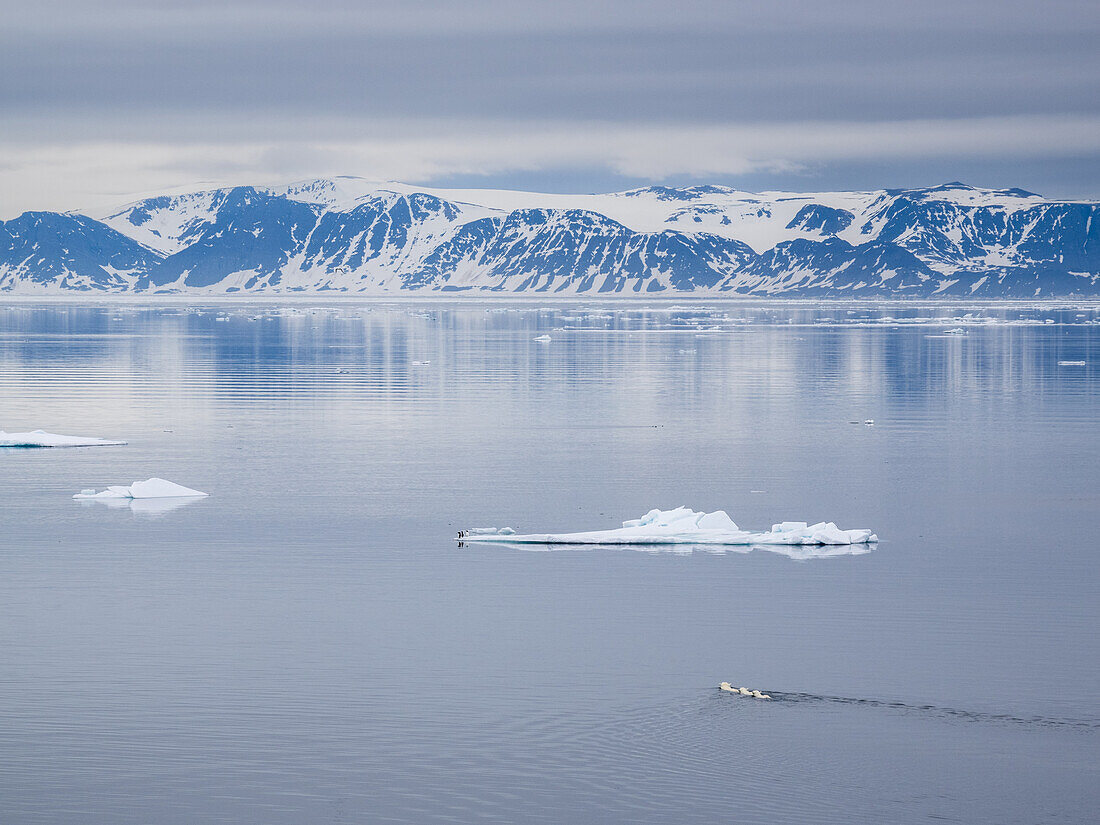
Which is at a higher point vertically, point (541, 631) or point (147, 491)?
point (147, 491)

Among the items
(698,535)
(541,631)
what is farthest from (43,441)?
(541,631)

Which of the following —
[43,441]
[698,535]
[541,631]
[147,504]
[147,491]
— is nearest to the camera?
[541,631]

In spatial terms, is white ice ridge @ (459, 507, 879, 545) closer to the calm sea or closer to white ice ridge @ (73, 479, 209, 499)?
the calm sea

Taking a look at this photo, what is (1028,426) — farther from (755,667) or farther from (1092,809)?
(1092,809)

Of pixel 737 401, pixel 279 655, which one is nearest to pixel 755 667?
pixel 279 655

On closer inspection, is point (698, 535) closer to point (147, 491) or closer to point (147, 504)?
point (147, 504)

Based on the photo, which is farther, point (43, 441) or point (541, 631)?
point (43, 441)

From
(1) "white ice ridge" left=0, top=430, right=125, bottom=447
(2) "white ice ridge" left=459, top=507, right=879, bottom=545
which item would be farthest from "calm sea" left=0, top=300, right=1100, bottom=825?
(1) "white ice ridge" left=0, top=430, right=125, bottom=447
